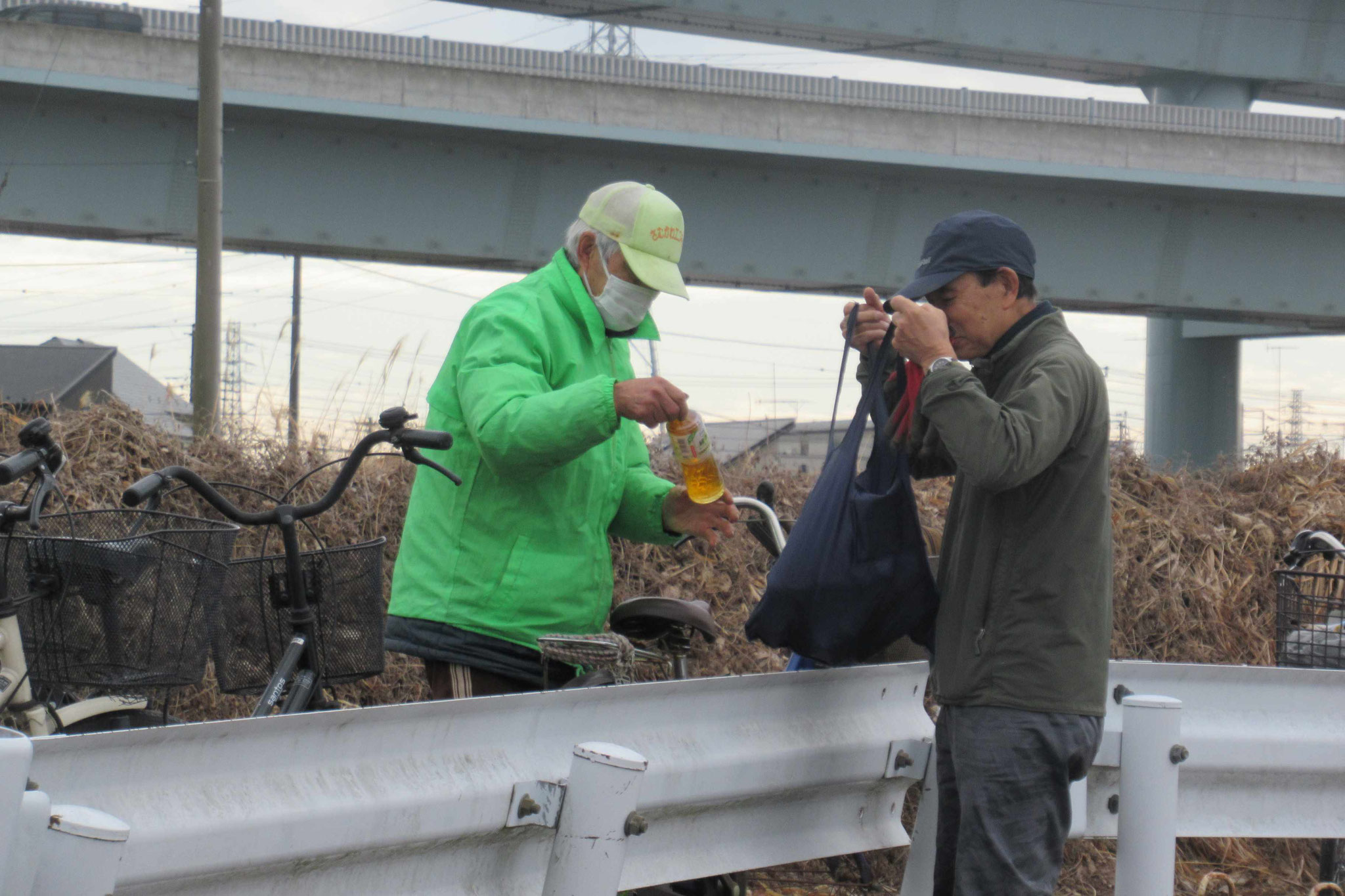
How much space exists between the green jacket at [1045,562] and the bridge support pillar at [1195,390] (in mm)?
22961

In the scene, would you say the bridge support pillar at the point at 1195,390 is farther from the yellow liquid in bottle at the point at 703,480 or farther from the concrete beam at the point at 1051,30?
the yellow liquid in bottle at the point at 703,480

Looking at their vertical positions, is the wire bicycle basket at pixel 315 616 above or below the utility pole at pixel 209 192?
below

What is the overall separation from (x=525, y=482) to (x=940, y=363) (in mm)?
1095

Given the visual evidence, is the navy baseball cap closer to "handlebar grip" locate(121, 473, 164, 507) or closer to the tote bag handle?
the tote bag handle

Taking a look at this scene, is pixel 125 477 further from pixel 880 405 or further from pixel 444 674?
pixel 880 405

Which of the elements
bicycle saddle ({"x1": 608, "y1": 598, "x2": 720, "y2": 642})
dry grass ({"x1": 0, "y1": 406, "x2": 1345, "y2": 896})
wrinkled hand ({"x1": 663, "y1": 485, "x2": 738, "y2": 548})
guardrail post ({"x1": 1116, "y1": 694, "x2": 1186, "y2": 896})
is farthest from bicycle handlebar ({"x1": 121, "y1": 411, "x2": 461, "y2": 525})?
dry grass ({"x1": 0, "y1": 406, "x2": 1345, "y2": 896})

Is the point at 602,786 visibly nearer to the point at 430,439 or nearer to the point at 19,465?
the point at 430,439

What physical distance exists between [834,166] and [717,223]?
5.50ft

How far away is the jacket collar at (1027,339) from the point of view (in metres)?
3.26

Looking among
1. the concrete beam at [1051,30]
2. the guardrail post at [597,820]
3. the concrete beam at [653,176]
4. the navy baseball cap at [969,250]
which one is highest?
the concrete beam at [1051,30]

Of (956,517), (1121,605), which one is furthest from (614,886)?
(1121,605)

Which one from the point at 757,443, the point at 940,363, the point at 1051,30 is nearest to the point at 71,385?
the point at 757,443

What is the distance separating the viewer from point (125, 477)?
265 inches

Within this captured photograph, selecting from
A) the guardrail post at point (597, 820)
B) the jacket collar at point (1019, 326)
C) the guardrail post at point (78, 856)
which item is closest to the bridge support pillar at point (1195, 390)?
the jacket collar at point (1019, 326)
